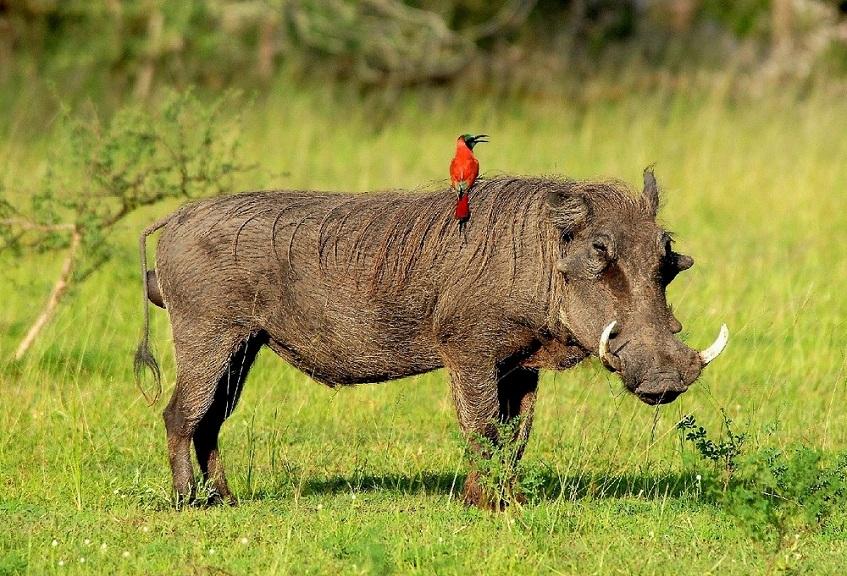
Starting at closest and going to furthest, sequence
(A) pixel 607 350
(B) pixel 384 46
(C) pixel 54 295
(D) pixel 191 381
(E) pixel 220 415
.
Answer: (A) pixel 607 350 < (D) pixel 191 381 < (E) pixel 220 415 < (C) pixel 54 295 < (B) pixel 384 46

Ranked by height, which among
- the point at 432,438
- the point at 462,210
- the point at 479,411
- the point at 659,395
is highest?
the point at 462,210

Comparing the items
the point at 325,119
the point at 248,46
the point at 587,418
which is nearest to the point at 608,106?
the point at 325,119

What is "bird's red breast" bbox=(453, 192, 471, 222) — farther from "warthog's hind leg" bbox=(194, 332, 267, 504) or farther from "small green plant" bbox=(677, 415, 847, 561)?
"small green plant" bbox=(677, 415, 847, 561)

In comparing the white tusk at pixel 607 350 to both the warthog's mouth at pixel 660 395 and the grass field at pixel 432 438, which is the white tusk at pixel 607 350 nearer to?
the warthog's mouth at pixel 660 395

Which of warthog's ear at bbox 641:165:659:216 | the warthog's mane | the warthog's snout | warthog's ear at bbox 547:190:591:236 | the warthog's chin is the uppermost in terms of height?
warthog's ear at bbox 641:165:659:216

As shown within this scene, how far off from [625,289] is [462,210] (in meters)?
0.65

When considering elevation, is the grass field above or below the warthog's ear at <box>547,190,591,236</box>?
below

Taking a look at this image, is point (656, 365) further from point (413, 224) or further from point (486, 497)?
point (413, 224)

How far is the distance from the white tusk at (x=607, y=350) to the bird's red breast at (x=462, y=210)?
2.20 ft

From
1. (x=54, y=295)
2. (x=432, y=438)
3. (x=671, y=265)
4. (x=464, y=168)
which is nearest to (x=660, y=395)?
(x=671, y=265)

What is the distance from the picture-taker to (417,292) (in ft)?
16.7

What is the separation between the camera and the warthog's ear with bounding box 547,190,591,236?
4918 millimetres

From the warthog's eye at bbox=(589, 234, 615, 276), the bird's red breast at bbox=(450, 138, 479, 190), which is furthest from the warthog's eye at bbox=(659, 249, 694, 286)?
the bird's red breast at bbox=(450, 138, 479, 190)

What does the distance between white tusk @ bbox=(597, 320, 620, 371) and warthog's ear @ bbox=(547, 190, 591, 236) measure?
1.24 ft
